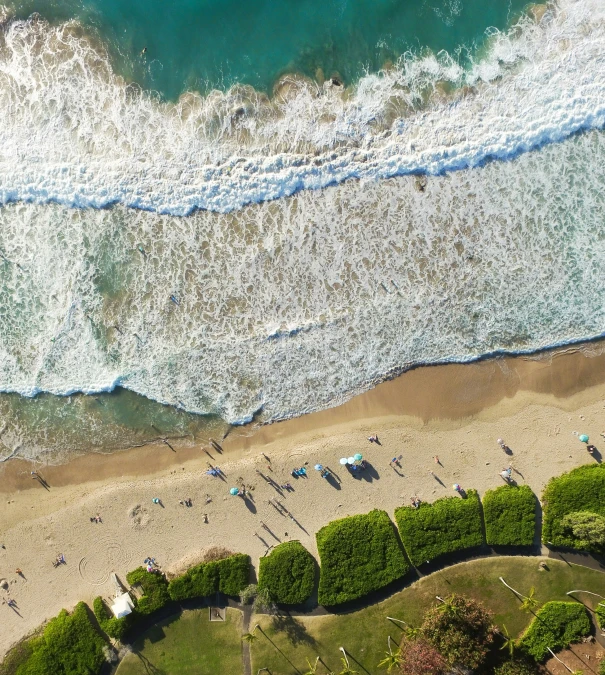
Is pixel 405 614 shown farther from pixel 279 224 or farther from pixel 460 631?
pixel 279 224

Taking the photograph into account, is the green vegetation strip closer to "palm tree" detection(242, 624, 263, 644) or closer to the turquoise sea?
"palm tree" detection(242, 624, 263, 644)

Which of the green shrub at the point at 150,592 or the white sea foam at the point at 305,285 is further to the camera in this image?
the white sea foam at the point at 305,285

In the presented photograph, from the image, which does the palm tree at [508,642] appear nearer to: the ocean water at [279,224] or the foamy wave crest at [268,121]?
the ocean water at [279,224]

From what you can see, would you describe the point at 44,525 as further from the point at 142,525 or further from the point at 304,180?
the point at 304,180

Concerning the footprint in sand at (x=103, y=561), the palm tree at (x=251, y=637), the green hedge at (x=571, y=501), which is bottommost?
the green hedge at (x=571, y=501)

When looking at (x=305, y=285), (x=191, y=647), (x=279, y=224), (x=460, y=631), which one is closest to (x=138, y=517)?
(x=191, y=647)

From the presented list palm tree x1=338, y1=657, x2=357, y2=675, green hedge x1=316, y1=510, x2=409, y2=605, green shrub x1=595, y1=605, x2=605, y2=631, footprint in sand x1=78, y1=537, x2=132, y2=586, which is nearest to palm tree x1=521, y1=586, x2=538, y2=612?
green shrub x1=595, y1=605, x2=605, y2=631

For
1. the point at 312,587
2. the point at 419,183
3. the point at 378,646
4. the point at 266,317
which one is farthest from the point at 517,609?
the point at 419,183

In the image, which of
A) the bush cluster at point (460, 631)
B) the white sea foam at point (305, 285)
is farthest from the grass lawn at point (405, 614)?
the white sea foam at point (305, 285)
